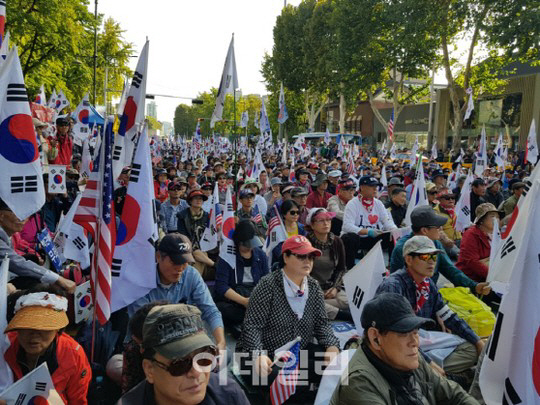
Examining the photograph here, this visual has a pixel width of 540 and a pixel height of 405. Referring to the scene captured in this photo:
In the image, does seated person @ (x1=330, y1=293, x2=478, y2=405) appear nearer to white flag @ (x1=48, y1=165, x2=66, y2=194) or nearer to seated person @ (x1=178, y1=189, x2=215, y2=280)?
seated person @ (x1=178, y1=189, x2=215, y2=280)

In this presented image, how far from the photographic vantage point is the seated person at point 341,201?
8298mm

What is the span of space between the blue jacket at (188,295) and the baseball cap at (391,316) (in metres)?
1.52

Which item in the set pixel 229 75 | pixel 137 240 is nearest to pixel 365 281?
pixel 137 240

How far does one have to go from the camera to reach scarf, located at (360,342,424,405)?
2520 millimetres

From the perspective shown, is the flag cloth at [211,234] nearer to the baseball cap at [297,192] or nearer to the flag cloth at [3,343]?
the baseball cap at [297,192]

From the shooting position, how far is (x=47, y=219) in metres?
6.75

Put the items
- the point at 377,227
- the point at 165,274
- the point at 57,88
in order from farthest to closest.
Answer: the point at 57,88, the point at 377,227, the point at 165,274

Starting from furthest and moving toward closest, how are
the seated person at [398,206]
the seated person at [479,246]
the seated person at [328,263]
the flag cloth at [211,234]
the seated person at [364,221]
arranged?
the seated person at [398,206] < the seated person at [364,221] < the flag cloth at [211,234] < the seated person at [479,246] < the seated person at [328,263]

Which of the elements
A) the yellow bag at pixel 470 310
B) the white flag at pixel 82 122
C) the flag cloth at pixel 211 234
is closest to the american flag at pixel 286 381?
the yellow bag at pixel 470 310

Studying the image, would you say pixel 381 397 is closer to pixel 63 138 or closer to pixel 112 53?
pixel 63 138

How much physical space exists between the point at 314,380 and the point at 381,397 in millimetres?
1536

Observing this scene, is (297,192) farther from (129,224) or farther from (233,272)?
(129,224)

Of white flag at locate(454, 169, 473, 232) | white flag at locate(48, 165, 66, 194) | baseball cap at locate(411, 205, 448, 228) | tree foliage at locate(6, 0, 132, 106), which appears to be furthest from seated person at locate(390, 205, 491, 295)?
tree foliage at locate(6, 0, 132, 106)

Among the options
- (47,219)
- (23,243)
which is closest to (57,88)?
(47,219)
